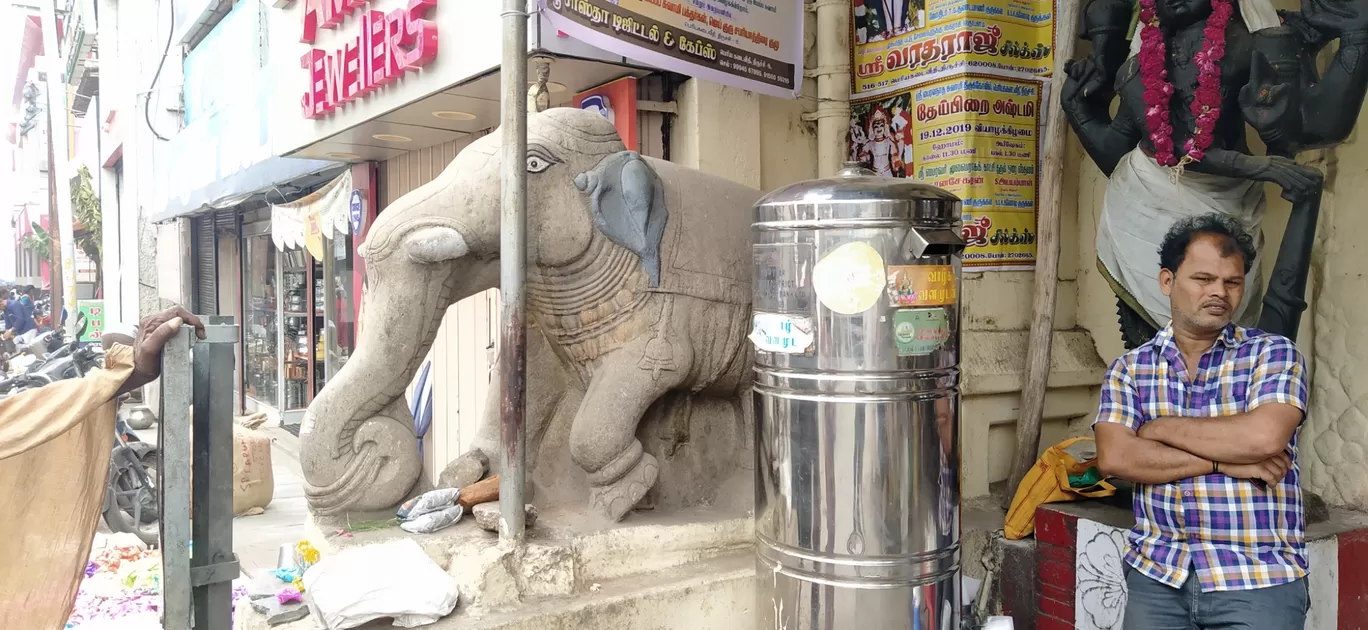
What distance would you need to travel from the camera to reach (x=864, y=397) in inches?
87.1

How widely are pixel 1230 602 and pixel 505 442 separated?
1.75 metres

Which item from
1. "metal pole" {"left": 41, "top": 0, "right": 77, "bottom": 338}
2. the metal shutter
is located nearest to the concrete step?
the metal shutter

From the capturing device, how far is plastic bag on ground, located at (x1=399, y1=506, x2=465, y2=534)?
8.12 feet

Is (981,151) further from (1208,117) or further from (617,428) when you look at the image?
(617,428)

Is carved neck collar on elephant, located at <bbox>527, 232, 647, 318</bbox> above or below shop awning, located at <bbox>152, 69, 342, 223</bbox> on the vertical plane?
below

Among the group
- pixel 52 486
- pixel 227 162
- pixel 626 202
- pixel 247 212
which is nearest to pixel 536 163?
pixel 626 202

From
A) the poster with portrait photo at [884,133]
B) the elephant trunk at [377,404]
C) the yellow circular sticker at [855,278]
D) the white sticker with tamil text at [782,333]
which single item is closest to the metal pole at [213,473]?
the elephant trunk at [377,404]

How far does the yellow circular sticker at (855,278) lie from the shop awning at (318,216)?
535 cm

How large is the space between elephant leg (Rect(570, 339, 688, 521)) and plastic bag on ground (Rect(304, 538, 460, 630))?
0.50 m

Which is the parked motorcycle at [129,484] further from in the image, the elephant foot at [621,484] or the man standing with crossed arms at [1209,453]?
the man standing with crossed arms at [1209,453]

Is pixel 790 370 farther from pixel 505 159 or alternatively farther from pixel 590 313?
pixel 505 159

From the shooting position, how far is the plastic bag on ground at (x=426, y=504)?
2.52 m

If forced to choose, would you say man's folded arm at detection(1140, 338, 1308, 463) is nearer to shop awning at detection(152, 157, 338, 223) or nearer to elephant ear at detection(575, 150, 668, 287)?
elephant ear at detection(575, 150, 668, 287)

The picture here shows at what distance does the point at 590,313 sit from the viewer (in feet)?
8.76
